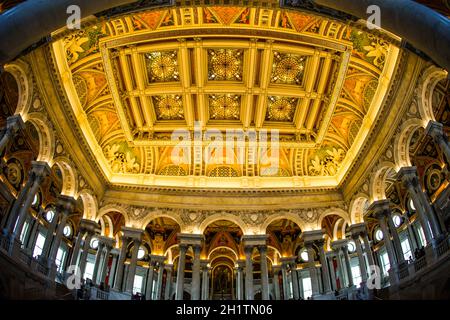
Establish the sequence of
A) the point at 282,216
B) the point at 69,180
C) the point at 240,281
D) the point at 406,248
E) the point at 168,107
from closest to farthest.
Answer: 1. the point at 69,180
2. the point at 168,107
3. the point at 282,216
4. the point at 406,248
5. the point at 240,281

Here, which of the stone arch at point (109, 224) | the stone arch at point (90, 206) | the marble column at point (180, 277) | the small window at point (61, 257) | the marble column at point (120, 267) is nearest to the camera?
the marble column at point (180, 277)

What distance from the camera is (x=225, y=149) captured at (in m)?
21.5

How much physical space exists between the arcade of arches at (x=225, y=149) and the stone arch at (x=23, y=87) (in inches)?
1.9

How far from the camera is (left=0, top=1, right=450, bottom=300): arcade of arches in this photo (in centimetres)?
1363

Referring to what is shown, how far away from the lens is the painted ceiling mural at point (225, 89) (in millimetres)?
15016

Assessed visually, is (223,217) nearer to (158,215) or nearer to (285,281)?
(158,215)

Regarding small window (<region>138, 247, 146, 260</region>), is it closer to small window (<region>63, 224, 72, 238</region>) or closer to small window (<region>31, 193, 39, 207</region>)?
small window (<region>63, 224, 72, 238</region>)

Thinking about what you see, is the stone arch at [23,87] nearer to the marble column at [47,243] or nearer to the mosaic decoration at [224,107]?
the marble column at [47,243]

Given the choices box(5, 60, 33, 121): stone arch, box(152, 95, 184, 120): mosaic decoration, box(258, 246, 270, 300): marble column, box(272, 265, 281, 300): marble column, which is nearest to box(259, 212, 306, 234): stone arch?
box(258, 246, 270, 300): marble column

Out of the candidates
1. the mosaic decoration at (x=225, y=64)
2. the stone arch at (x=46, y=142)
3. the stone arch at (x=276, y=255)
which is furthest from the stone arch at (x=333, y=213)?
the stone arch at (x=46, y=142)

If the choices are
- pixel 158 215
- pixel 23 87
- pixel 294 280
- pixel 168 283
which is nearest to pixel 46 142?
pixel 23 87

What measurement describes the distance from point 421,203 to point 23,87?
637 inches

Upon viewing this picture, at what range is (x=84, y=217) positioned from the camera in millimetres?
18484
